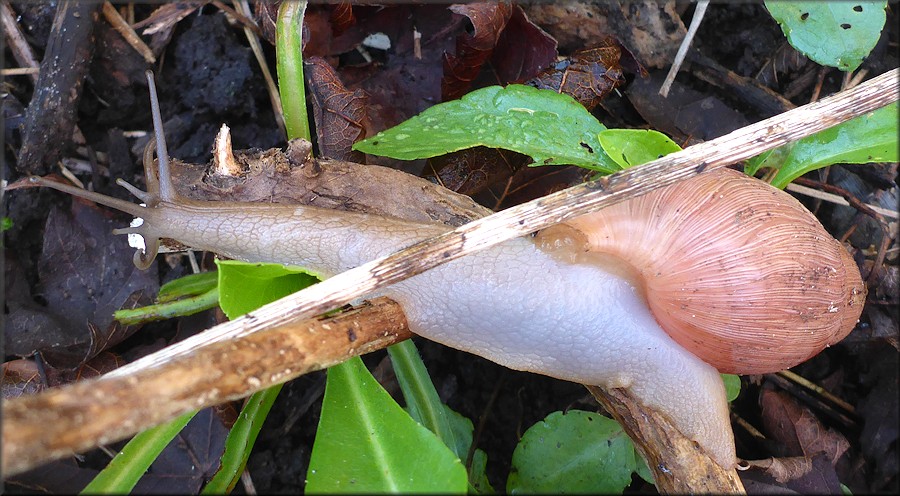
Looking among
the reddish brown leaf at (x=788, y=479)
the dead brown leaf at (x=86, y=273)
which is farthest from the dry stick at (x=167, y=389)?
the reddish brown leaf at (x=788, y=479)

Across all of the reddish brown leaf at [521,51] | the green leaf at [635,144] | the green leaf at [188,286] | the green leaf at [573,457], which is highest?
the reddish brown leaf at [521,51]

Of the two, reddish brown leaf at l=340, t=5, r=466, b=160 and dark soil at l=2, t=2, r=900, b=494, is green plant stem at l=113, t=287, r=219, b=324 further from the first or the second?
reddish brown leaf at l=340, t=5, r=466, b=160

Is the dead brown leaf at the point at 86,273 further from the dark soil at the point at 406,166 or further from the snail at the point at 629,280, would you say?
the snail at the point at 629,280

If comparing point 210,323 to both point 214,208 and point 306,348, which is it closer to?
point 214,208

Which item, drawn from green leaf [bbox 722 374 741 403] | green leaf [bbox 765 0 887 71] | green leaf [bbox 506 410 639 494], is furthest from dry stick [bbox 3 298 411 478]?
green leaf [bbox 765 0 887 71]

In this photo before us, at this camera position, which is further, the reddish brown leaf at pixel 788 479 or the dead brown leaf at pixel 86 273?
the dead brown leaf at pixel 86 273

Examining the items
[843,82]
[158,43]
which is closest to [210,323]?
[158,43]
